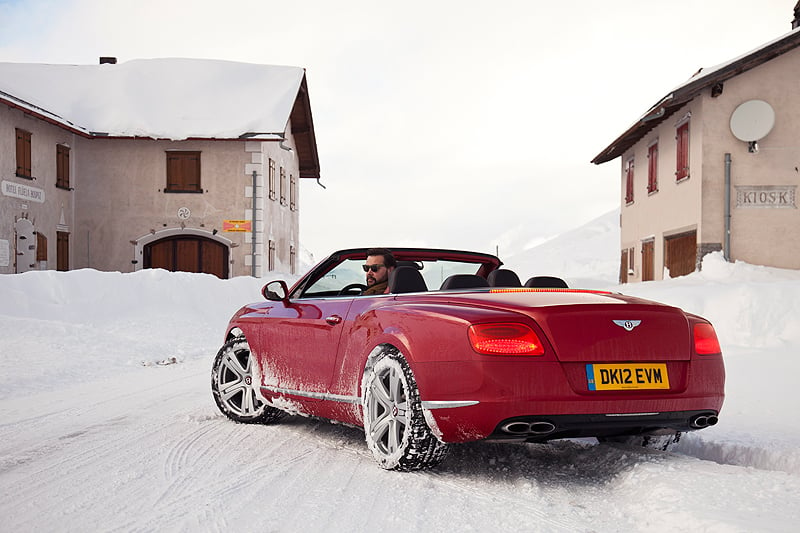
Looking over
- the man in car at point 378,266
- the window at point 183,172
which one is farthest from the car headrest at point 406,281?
the window at point 183,172

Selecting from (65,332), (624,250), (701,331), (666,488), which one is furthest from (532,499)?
(624,250)

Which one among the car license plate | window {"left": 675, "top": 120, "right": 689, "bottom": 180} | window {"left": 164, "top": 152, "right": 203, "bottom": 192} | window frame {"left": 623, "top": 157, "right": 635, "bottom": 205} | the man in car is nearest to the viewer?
the car license plate

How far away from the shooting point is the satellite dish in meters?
19.8

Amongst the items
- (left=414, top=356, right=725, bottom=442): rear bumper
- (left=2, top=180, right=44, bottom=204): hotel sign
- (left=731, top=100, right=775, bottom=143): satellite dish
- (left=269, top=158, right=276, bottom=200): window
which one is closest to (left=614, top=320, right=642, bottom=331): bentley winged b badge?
(left=414, top=356, right=725, bottom=442): rear bumper

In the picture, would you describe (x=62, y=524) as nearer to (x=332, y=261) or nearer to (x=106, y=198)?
(x=332, y=261)

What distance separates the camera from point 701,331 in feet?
15.2

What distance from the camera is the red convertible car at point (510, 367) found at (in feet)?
13.6

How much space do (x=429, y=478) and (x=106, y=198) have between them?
85.0 ft

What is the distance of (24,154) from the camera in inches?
963

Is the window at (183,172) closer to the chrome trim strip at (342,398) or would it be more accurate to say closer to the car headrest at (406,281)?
the chrome trim strip at (342,398)

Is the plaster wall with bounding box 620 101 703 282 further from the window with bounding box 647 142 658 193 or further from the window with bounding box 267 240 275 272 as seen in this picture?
the window with bounding box 267 240 275 272

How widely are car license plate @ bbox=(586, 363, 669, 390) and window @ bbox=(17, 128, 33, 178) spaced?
2323 centimetres

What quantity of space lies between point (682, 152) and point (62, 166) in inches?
741

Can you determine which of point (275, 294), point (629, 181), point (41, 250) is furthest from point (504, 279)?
point (629, 181)
